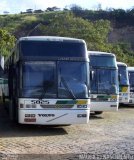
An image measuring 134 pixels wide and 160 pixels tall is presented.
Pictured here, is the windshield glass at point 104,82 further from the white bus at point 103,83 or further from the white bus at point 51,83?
the white bus at point 51,83

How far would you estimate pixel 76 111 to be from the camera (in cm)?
1559

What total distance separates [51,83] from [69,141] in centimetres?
255

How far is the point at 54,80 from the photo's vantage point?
51.3ft

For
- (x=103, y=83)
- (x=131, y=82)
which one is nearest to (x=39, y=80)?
(x=103, y=83)

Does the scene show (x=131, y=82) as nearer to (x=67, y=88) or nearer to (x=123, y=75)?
(x=123, y=75)

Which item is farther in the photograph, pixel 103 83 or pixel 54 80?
pixel 103 83

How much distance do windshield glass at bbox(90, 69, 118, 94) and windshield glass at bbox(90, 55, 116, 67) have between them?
28cm

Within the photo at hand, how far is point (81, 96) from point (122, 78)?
12454 mm

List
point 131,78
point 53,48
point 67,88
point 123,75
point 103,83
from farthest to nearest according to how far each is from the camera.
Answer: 1. point 131,78
2. point 123,75
3. point 103,83
4. point 53,48
5. point 67,88

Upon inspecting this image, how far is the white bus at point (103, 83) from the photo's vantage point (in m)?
20.8

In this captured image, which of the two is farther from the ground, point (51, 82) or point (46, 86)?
point (51, 82)

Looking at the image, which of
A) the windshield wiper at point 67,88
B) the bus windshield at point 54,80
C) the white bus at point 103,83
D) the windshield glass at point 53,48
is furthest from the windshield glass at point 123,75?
the windshield wiper at point 67,88

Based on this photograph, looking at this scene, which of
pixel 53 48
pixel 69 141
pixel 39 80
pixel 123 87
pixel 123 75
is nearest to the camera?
pixel 69 141

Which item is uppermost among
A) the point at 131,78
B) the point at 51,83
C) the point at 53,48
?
the point at 53,48
